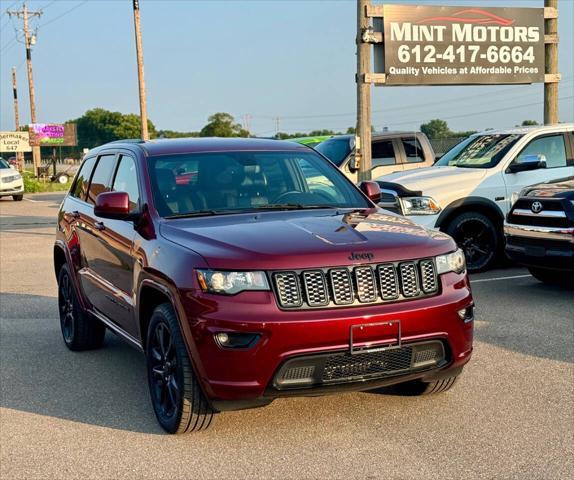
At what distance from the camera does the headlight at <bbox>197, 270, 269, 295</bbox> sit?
13.5 feet

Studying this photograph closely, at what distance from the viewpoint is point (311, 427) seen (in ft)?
15.3

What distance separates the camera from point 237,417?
4902 mm

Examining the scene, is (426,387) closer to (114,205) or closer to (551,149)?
(114,205)

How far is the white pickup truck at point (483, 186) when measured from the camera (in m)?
9.91

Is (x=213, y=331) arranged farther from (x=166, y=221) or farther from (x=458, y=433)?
(x=458, y=433)

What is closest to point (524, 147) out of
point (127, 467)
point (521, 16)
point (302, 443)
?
point (521, 16)

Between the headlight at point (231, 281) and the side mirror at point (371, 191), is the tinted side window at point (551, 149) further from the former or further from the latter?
the headlight at point (231, 281)

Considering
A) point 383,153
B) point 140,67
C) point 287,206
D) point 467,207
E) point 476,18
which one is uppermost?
point 140,67

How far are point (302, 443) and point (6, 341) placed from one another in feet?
12.9

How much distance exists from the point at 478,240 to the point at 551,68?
7198 millimetres

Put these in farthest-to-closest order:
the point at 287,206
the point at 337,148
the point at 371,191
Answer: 1. the point at 337,148
2. the point at 371,191
3. the point at 287,206

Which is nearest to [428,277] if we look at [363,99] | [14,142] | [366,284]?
[366,284]

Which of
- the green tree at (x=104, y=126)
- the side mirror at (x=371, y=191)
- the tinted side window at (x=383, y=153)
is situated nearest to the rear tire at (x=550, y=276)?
the side mirror at (x=371, y=191)

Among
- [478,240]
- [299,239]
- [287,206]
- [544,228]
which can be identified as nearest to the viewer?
[299,239]
